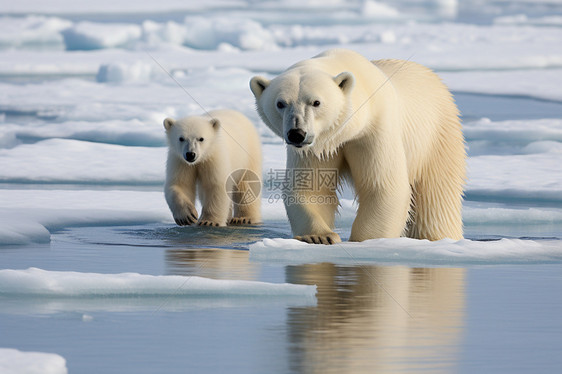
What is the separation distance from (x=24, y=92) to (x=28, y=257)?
826 inches

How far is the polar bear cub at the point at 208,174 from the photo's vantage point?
7512mm

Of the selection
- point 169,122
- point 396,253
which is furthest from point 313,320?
point 169,122

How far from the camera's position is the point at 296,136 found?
192 inches

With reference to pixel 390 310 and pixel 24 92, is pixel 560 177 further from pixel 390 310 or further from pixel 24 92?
pixel 24 92

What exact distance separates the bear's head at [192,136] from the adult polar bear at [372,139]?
6.41ft

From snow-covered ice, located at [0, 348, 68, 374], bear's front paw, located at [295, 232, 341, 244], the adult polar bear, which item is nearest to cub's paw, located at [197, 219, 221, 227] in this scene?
the adult polar bear

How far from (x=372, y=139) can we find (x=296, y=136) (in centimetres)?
55

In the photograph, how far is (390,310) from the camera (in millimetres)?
3779

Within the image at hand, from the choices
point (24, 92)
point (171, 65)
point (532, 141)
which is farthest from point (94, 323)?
point (171, 65)

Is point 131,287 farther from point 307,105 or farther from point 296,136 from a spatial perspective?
point 307,105

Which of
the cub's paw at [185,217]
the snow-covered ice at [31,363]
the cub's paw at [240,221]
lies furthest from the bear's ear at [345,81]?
the cub's paw at [240,221]

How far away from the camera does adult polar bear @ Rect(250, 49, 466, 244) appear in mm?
4957

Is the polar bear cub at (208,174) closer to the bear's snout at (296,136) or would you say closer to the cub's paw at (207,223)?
the cub's paw at (207,223)

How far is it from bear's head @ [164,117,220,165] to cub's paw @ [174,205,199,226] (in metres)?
0.35
